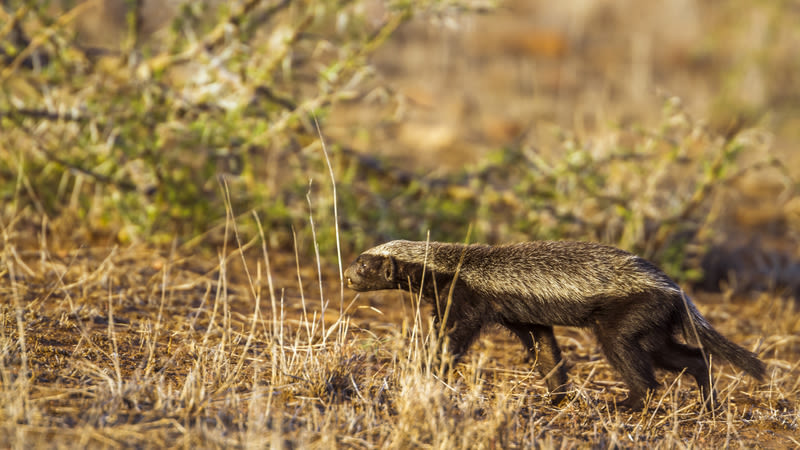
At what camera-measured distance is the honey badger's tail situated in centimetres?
425

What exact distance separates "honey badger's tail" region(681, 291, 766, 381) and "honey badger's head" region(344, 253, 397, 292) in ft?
5.59

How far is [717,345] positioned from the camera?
4320 mm

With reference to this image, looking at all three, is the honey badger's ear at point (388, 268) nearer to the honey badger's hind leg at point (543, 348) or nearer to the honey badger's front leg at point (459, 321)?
the honey badger's front leg at point (459, 321)

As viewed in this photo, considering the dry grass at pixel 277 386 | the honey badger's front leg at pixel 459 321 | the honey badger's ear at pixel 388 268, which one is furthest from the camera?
the honey badger's ear at pixel 388 268

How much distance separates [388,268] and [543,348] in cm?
106

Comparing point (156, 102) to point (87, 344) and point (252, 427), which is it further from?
point (252, 427)

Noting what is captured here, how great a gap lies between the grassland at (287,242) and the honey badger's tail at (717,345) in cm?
21

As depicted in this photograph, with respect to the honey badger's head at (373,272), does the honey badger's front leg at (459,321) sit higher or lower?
lower

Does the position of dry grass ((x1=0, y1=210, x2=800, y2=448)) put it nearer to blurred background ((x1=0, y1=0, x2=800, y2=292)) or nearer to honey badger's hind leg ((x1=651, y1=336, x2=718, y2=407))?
honey badger's hind leg ((x1=651, y1=336, x2=718, y2=407))

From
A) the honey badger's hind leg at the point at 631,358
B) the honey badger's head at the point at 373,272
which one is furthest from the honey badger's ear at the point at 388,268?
the honey badger's hind leg at the point at 631,358

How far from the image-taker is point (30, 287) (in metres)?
5.13

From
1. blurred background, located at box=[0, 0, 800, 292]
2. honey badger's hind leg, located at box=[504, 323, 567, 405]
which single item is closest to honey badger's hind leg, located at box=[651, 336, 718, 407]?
honey badger's hind leg, located at box=[504, 323, 567, 405]

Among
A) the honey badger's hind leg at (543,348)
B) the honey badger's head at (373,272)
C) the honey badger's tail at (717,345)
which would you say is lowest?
the honey badger's hind leg at (543,348)

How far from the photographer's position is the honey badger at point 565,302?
4.27m
